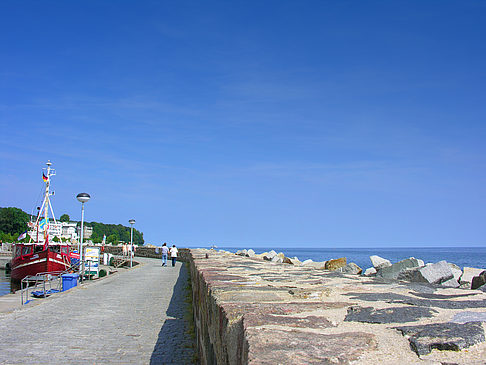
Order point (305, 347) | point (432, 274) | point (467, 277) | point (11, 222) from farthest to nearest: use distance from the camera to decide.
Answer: point (11, 222)
point (467, 277)
point (432, 274)
point (305, 347)

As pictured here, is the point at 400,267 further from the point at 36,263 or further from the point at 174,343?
the point at 36,263

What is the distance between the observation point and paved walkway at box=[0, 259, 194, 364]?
568 centimetres

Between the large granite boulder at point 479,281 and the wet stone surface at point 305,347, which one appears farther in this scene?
the large granite boulder at point 479,281

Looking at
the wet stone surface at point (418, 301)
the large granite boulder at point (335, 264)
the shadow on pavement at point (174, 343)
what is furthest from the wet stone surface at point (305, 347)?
the large granite boulder at point (335, 264)

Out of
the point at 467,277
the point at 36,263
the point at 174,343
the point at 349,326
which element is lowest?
the point at 36,263

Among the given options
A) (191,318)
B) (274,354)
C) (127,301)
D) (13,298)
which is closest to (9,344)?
(191,318)

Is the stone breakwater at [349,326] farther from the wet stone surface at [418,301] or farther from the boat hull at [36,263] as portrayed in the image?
the boat hull at [36,263]

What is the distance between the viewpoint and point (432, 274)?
6902mm

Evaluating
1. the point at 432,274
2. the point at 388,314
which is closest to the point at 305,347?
the point at 388,314

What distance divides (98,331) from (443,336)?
21.3 feet

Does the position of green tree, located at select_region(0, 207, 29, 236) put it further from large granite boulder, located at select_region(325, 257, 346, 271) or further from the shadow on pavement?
the shadow on pavement

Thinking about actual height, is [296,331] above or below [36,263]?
above

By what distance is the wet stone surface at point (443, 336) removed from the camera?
1867 mm

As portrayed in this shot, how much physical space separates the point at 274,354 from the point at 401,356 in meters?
0.57
